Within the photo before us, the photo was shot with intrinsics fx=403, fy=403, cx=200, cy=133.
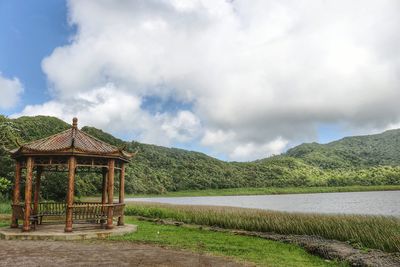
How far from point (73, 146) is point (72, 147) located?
57 mm

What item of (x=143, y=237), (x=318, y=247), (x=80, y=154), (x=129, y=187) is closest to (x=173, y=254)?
(x=143, y=237)

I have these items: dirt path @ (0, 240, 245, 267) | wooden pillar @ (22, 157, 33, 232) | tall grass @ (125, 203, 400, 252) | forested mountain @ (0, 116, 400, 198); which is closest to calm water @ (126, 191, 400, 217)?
tall grass @ (125, 203, 400, 252)

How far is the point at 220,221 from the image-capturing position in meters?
21.1

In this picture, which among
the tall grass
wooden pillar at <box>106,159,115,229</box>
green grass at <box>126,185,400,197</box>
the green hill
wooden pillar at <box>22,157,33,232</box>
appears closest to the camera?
the tall grass

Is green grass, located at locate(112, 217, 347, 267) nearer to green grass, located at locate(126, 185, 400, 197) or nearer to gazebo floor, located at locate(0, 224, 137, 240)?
gazebo floor, located at locate(0, 224, 137, 240)

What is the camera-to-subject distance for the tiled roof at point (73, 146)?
51.6 ft

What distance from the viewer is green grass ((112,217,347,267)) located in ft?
38.6

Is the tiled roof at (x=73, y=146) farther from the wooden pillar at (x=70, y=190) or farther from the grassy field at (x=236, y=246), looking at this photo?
the grassy field at (x=236, y=246)

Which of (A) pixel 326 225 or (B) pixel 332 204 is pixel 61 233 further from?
(B) pixel 332 204

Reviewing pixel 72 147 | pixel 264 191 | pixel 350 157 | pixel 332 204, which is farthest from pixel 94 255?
pixel 350 157

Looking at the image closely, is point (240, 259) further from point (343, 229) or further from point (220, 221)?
point (220, 221)

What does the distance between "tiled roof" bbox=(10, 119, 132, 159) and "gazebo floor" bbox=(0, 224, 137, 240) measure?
121 inches

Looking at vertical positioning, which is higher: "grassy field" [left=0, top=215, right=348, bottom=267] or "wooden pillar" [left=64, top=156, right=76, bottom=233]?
"wooden pillar" [left=64, top=156, right=76, bottom=233]

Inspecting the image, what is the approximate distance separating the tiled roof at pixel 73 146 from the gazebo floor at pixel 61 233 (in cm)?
306
